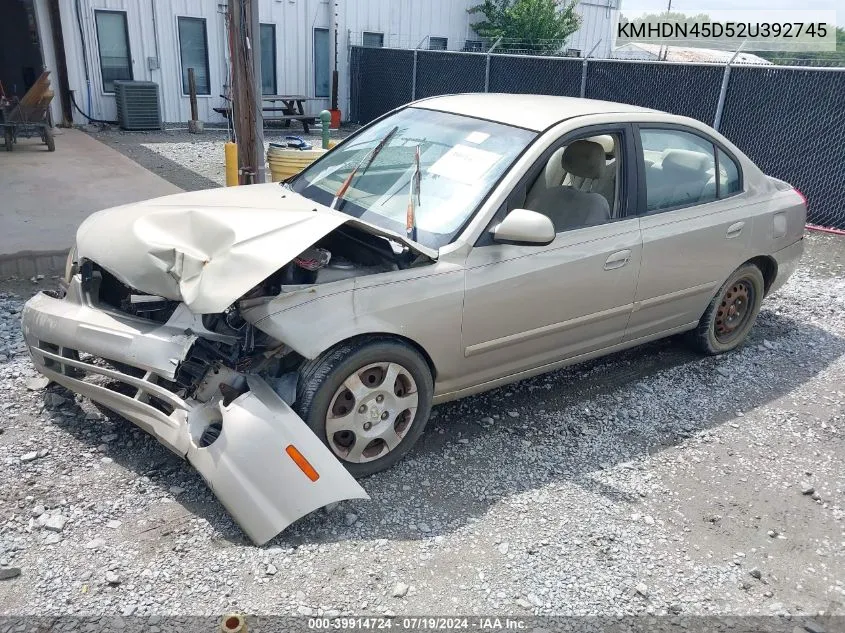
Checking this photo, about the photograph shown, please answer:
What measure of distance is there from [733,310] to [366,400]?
10.1 feet

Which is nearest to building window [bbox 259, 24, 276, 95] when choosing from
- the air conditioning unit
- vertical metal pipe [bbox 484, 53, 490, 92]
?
the air conditioning unit

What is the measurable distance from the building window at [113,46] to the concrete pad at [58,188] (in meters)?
2.99

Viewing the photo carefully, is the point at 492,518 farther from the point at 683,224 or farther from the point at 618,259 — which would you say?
the point at 683,224

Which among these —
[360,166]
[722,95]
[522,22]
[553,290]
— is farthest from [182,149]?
[522,22]

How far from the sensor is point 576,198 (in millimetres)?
4082

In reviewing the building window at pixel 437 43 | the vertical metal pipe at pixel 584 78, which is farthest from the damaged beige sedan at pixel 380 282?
the building window at pixel 437 43

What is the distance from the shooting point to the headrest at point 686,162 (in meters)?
4.30

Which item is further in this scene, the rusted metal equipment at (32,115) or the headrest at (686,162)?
the rusted metal equipment at (32,115)

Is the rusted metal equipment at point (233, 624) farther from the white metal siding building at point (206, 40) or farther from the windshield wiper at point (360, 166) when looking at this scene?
the white metal siding building at point (206, 40)

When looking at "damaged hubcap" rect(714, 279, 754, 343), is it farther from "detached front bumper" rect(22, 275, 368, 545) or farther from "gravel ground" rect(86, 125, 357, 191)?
"gravel ground" rect(86, 125, 357, 191)

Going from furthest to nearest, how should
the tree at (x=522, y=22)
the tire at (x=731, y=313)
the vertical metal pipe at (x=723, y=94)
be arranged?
the tree at (x=522, y=22) → the vertical metal pipe at (x=723, y=94) → the tire at (x=731, y=313)

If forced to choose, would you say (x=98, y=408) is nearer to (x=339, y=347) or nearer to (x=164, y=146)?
(x=339, y=347)

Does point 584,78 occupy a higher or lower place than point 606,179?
higher

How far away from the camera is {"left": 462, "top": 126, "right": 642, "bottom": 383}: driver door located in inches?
138
